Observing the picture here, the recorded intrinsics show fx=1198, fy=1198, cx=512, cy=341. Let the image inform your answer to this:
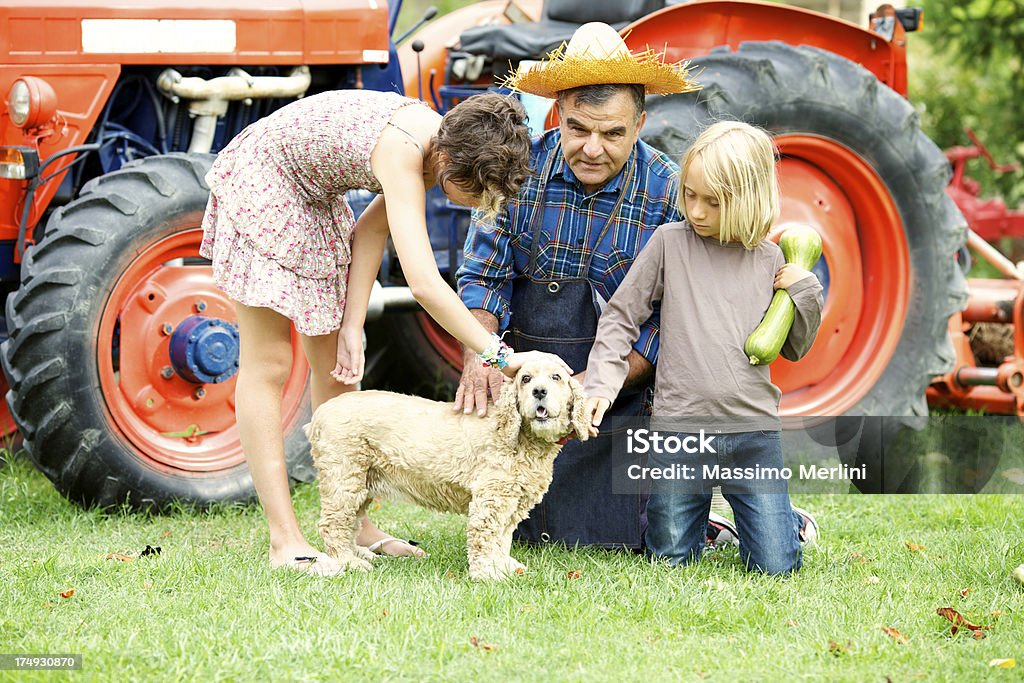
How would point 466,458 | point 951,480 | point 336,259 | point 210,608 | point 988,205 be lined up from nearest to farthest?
point 210,608
point 466,458
point 336,259
point 951,480
point 988,205

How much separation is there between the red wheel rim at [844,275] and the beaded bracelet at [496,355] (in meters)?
2.12

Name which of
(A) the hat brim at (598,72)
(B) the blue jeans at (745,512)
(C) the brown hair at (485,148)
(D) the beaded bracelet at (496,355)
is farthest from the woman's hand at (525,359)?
(A) the hat brim at (598,72)

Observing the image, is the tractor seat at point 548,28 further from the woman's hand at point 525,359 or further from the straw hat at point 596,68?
the woman's hand at point 525,359

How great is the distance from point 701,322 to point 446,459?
82cm

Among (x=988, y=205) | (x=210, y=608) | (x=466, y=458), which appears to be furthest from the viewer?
(x=988, y=205)

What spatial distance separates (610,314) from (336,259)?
838 millimetres

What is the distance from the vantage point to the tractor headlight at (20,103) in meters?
4.15

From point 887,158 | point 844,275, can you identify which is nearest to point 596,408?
point 844,275

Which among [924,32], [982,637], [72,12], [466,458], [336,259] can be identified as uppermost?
[924,32]

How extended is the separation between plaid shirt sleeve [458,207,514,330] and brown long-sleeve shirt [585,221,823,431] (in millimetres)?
406

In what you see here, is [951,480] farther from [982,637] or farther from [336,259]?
[336,259]

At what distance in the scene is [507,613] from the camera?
9.90 ft

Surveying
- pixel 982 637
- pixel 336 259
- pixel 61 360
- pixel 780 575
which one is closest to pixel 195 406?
pixel 61 360

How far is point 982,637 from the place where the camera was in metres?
2.96
